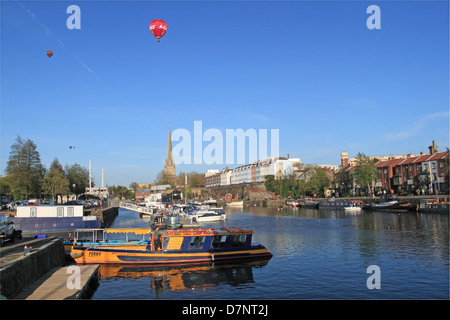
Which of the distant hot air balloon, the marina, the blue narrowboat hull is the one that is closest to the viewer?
the marina

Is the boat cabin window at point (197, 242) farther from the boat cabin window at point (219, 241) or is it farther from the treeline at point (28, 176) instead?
the treeline at point (28, 176)

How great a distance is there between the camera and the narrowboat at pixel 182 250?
2666 centimetres

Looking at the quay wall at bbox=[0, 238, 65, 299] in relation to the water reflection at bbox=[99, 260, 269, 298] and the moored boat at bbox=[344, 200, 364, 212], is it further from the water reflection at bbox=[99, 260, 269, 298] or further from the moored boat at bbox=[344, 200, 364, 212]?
the moored boat at bbox=[344, 200, 364, 212]

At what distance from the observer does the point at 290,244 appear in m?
36.1

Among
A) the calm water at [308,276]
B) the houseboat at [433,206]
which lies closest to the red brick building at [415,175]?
the houseboat at [433,206]

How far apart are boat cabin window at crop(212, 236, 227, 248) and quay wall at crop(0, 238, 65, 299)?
1144 centimetres

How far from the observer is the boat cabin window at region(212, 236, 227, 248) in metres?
28.0

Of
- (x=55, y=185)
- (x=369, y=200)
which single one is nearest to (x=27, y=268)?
(x=55, y=185)

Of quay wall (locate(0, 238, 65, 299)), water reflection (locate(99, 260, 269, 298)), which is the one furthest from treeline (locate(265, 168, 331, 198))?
quay wall (locate(0, 238, 65, 299))

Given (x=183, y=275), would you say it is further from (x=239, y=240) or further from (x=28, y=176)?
(x=28, y=176)

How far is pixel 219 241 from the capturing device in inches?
1110

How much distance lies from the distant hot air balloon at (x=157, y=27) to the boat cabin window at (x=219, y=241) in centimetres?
1636
